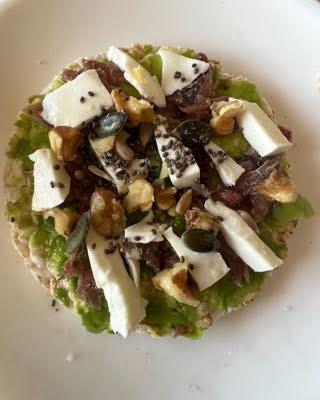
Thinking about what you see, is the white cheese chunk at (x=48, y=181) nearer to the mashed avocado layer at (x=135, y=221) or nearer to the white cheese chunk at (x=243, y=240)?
the mashed avocado layer at (x=135, y=221)

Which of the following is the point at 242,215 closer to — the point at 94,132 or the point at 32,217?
the point at 94,132

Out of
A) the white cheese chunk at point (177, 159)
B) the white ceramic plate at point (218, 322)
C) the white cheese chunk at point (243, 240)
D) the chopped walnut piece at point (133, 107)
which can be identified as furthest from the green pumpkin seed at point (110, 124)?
the white ceramic plate at point (218, 322)

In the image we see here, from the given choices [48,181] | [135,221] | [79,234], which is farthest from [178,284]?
[48,181]

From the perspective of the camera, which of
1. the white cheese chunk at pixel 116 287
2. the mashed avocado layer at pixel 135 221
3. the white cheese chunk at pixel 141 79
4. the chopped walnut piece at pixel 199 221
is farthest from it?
the white cheese chunk at pixel 141 79

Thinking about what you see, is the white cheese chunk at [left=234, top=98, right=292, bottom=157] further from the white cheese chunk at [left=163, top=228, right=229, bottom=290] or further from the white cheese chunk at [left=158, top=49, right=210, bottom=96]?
the white cheese chunk at [left=163, top=228, right=229, bottom=290]

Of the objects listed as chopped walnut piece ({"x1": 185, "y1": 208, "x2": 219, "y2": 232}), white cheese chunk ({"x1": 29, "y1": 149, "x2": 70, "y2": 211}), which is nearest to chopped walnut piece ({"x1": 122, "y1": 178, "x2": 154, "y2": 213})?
chopped walnut piece ({"x1": 185, "y1": 208, "x2": 219, "y2": 232})

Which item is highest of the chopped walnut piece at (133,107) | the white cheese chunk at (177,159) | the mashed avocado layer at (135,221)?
the chopped walnut piece at (133,107)
